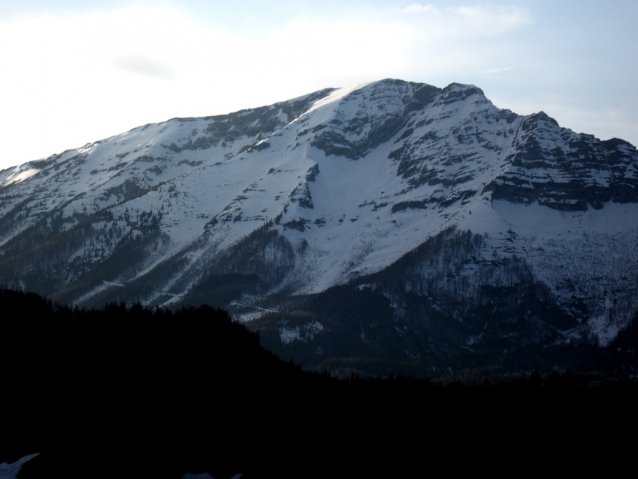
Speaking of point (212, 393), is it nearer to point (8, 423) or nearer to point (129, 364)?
point (129, 364)

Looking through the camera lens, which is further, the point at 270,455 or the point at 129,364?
the point at 129,364

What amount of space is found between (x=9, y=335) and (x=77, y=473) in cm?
4063

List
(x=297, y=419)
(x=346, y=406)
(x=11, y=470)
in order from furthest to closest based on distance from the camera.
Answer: (x=346, y=406)
(x=297, y=419)
(x=11, y=470)

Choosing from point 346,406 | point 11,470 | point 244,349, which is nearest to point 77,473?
point 11,470

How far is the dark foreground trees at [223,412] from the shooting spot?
113625 mm

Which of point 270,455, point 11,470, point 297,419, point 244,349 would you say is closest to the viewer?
point 11,470

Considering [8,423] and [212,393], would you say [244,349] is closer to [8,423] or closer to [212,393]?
[212,393]

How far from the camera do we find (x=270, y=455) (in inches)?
4579

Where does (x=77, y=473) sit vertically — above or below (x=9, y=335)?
below

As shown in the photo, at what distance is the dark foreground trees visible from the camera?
113625 millimetres

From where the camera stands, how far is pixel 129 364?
133750mm

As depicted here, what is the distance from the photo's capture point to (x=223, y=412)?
127 metres

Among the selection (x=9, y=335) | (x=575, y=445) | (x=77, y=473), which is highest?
(x=9, y=335)

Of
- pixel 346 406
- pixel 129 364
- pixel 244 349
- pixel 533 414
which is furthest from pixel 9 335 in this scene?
pixel 533 414
